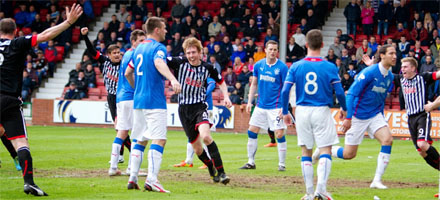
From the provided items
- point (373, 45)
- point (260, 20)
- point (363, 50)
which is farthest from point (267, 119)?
point (260, 20)

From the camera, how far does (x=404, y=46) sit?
2608 cm

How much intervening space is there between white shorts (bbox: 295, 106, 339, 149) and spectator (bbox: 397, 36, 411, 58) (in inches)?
730

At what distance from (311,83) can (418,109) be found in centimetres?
352

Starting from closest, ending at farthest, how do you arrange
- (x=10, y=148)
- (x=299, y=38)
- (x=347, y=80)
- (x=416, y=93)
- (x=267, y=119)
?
(x=416, y=93), (x=10, y=148), (x=267, y=119), (x=347, y=80), (x=299, y=38)

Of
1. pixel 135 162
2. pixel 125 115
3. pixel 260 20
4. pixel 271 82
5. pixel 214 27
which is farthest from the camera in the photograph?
pixel 214 27

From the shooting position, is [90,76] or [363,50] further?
[90,76]

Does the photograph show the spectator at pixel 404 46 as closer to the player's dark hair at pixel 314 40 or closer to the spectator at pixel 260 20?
the spectator at pixel 260 20

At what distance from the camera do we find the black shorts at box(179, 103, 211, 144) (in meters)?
10.5

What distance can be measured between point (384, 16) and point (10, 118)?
74.2ft

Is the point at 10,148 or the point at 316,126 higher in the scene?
the point at 316,126

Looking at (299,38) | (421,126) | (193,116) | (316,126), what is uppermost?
(299,38)

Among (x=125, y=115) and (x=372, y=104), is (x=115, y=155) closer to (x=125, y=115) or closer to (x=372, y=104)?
(x=125, y=115)

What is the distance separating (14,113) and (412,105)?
265 inches

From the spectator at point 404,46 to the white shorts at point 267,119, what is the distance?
572 inches
